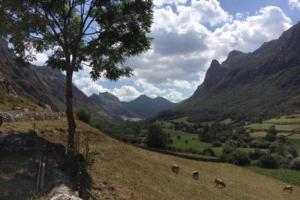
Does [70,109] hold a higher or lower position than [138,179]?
higher

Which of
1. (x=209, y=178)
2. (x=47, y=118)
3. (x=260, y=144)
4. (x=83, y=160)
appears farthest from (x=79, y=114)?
(x=260, y=144)

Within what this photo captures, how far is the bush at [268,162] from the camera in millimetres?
123312

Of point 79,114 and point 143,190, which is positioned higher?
point 79,114

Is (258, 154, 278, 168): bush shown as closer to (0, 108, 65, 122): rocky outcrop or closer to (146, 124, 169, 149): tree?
(146, 124, 169, 149): tree

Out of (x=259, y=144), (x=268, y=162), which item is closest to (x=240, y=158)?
(x=268, y=162)

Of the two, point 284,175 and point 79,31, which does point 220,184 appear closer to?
point 79,31

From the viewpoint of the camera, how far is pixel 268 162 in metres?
125

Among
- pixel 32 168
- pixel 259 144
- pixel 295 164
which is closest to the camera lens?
pixel 32 168

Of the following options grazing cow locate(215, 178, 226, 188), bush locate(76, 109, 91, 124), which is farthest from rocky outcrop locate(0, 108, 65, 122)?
bush locate(76, 109, 91, 124)

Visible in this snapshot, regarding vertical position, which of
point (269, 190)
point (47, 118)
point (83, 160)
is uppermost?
point (47, 118)

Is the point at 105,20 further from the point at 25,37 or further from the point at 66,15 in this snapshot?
the point at 25,37

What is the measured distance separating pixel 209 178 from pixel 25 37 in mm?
32205

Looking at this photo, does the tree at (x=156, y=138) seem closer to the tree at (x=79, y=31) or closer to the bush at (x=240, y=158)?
the bush at (x=240, y=158)

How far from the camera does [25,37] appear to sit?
3925cm
